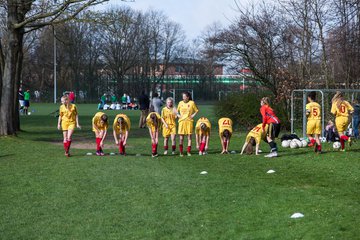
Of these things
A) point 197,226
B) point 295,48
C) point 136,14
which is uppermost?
point 136,14

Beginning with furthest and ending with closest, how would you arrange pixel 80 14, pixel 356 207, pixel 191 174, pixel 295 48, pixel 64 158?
pixel 295 48 → pixel 80 14 → pixel 64 158 → pixel 191 174 → pixel 356 207

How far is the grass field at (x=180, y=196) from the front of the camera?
28.3ft

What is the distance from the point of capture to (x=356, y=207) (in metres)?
9.52

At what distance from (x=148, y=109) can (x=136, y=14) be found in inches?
2071

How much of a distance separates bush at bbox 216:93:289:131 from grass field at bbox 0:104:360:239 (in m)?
9.73

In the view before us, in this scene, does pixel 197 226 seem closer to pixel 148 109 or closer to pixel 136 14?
pixel 148 109

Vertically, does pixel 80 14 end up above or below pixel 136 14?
below

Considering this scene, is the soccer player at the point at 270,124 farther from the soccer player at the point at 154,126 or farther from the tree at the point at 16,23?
the tree at the point at 16,23

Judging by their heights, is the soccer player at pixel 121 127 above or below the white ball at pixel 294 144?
above

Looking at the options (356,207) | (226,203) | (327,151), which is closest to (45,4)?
(327,151)

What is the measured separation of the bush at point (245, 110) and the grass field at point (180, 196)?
31.9ft

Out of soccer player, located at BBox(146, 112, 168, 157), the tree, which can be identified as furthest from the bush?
soccer player, located at BBox(146, 112, 168, 157)

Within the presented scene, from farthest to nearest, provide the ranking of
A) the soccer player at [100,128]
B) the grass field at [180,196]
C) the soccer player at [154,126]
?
the soccer player at [100,128] < the soccer player at [154,126] < the grass field at [180,196]

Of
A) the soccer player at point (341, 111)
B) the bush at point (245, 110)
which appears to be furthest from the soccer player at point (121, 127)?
the bush at point (245, 110)
